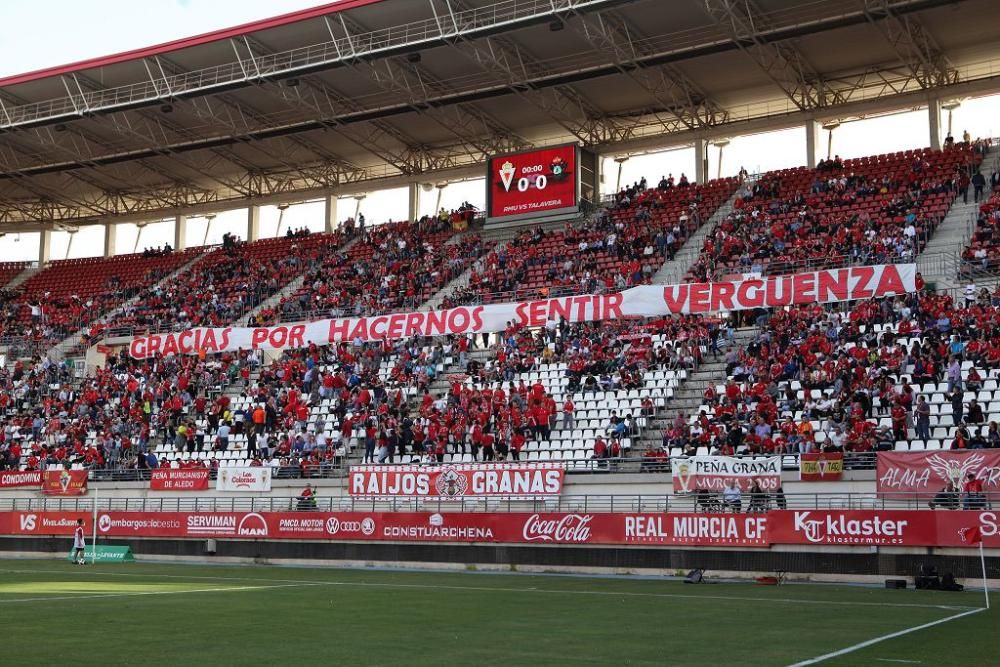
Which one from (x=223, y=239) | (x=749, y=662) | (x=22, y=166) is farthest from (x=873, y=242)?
(x=22, y=166)

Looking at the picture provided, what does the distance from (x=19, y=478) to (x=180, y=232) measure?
29.2 m

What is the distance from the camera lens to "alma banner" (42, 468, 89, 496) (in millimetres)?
37875

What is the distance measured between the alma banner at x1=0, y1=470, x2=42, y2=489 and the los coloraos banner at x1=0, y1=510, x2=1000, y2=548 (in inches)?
73.9

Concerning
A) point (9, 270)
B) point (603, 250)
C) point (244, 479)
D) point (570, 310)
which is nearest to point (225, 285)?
point (603, 250)

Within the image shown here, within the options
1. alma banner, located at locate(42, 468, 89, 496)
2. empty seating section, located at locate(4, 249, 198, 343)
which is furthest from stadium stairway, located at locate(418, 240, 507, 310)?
empty seating section, located at locate(4, 249, 198, 343)

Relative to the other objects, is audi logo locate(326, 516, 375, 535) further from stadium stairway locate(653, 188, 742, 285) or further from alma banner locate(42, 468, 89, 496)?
stadium stairway locate(653, 188, 742, 285)

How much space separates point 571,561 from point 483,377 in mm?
9936

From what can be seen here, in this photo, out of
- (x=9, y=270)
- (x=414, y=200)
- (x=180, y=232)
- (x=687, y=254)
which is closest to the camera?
(x=687, y=254)

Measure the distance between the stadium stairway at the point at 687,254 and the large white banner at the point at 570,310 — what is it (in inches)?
138

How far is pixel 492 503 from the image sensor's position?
30.5 m

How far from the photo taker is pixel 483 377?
121ft

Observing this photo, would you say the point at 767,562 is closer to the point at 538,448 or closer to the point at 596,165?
the point at 538,448

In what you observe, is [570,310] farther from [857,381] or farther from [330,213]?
[330,213]

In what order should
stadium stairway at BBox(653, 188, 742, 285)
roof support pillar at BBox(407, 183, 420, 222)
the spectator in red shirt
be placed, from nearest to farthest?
the spectator in red shirt
stadium stairway at BBox(653, 188, 742, 285)
roof support pillar at BBox(407, 183, 420, 222)
